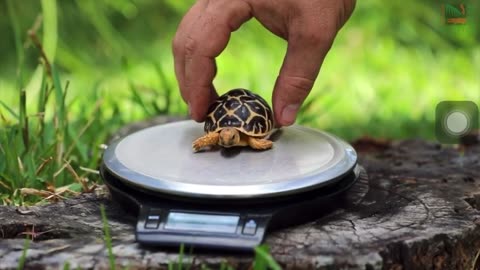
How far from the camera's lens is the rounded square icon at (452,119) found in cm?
202

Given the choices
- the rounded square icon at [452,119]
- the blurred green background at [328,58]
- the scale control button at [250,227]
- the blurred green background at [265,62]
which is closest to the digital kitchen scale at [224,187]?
the scale control button at [250,227]

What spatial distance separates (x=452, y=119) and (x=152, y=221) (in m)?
0.97

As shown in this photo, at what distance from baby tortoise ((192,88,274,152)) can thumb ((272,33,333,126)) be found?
0.04 metres

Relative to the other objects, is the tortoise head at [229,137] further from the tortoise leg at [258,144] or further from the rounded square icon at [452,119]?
the rounded square icon at [452,119]

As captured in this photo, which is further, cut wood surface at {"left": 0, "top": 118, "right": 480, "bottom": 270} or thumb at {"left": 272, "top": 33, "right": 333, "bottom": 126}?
thumb at {"left": 272, "top": 33, "right": 333, "bottom": 126}

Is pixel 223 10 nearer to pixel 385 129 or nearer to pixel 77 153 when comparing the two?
pixel 77 153

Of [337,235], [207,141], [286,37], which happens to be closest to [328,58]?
[286,37]

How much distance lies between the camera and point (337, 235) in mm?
1392

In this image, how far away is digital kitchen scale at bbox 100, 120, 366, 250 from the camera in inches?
52.4

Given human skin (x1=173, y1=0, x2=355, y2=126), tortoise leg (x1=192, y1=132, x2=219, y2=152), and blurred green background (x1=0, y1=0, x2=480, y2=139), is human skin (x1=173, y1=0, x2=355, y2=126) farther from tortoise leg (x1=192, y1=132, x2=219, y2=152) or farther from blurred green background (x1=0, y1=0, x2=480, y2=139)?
blurred green background (x1=0, y1=0, x2=480, y2=139)

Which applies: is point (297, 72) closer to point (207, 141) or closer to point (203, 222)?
point (207, 141)

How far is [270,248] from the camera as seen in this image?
52.2 inches

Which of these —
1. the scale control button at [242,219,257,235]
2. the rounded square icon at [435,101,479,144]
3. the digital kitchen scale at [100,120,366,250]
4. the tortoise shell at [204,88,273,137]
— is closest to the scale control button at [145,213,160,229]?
the digital kitchen scale at [100,120,366,250]

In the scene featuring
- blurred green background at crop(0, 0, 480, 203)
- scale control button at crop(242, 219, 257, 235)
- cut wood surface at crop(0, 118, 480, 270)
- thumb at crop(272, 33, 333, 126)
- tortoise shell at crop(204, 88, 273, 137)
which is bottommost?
blurred green background at crop(0, 0, 480, 203)
